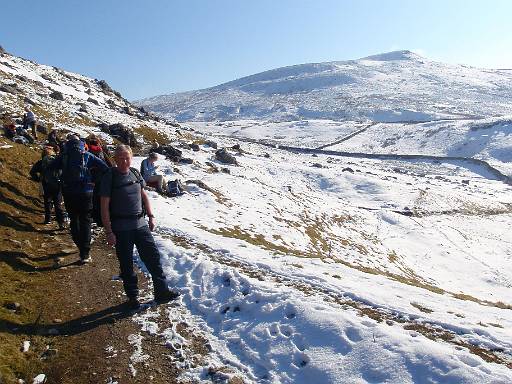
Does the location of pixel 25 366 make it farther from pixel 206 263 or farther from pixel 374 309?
pixel 374 309

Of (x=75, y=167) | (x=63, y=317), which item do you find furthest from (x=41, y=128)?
(x=63, y=317)

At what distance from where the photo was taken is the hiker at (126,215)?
8352 millimetres

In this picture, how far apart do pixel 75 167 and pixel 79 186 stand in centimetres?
51

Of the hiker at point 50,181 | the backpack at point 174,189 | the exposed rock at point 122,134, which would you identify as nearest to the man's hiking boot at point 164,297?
the hiker at point 50,181

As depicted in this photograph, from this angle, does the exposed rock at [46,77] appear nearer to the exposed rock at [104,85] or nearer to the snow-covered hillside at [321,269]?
the snow-covered hillside at [321,269]

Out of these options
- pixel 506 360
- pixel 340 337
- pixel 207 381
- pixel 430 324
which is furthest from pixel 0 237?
pixel 506 360

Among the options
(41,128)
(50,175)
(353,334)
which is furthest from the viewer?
(41,128)

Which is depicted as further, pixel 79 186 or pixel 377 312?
pixel 79 186

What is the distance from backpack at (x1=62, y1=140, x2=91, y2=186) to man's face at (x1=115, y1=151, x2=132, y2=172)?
11.1ft

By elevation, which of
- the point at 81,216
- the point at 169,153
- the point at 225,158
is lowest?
the point at 225,158

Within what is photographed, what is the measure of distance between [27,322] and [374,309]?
6962mm

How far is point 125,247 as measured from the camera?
8.68 m

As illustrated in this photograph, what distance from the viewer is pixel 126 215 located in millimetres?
8523

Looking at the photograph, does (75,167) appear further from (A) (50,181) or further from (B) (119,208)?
(B) (119,208)
